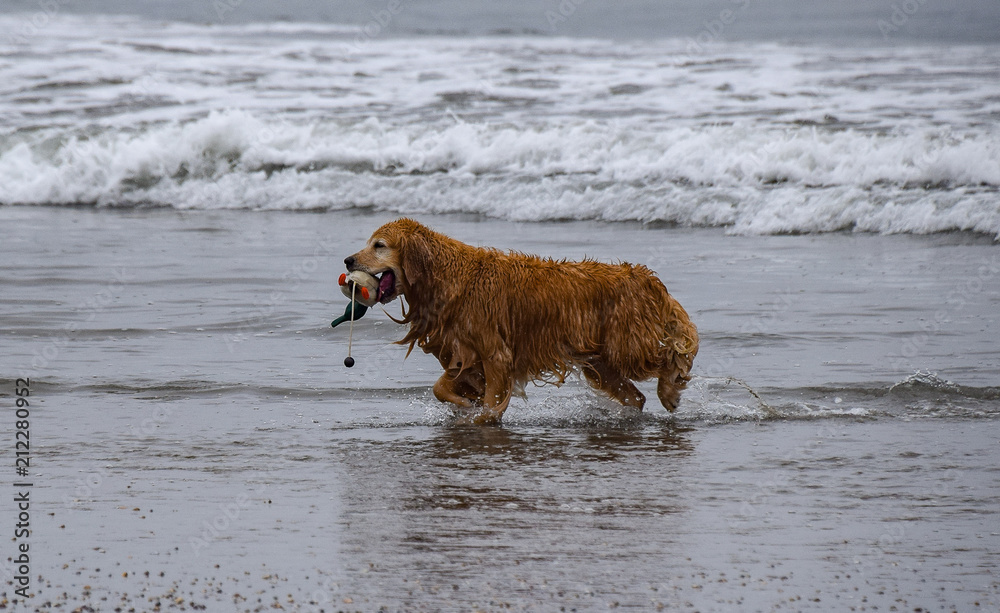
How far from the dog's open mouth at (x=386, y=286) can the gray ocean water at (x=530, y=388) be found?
76cm

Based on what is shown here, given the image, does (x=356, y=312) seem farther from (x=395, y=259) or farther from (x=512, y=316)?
(x=512, y=316)

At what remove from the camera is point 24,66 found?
99.6 ft

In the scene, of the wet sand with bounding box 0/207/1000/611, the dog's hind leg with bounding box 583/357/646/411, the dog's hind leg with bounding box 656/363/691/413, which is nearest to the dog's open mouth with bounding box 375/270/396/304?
the wet sand with bounding box 0/207/1000/611

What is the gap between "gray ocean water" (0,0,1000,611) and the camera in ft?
15.7

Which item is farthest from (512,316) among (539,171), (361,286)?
(539,171)

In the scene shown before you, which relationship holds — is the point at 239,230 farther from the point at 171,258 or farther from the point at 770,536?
the point at 770,536

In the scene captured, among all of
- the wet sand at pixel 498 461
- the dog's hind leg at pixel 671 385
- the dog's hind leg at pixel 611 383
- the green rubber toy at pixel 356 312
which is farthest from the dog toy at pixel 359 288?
the dog's hind leg at pixel 671 385

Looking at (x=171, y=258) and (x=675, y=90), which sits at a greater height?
(x=675, y=90)

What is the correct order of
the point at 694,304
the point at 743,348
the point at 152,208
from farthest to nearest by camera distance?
the point at 152,208 → the point at 694,304 → the point at 743,348

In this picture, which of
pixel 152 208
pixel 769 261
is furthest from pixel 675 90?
pixel 769 261

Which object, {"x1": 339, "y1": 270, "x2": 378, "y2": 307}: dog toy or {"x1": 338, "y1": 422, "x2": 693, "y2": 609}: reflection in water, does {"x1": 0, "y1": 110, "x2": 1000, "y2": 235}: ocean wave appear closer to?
{"x1": 339, "y1": 270, "x2": 378, "y2": 307}: dog toy

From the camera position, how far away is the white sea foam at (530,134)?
16688mm

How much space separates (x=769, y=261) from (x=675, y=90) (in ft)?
44.3

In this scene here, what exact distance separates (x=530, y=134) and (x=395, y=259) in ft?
43.8
